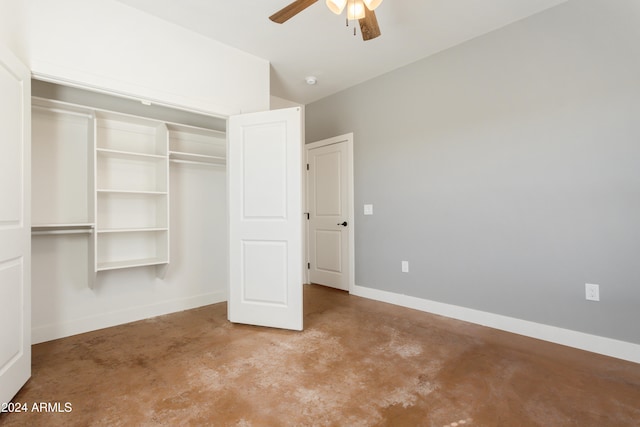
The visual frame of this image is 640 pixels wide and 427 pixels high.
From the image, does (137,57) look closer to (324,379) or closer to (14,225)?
(14,225)

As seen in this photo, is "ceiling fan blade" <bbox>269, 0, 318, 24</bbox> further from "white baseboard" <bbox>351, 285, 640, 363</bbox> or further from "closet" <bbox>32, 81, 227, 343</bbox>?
"white baseboard" <bbox>351, 285, 640, 363</bbox>

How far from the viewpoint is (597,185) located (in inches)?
94.7

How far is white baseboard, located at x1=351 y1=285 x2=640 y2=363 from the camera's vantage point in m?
2.31

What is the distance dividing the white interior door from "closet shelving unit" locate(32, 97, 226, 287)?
1.56 metres

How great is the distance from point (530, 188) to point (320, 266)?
2.91 meters

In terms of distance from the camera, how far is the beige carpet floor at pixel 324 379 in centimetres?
167

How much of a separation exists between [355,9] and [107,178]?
275 centimetres

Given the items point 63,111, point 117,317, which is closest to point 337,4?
point 63,111

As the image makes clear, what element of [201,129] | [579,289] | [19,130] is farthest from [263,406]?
[201,129]

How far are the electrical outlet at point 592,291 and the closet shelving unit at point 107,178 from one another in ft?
12.2

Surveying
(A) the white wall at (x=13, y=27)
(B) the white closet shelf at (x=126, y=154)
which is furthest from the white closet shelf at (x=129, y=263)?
(A) the white wall at (x=13, y=27)

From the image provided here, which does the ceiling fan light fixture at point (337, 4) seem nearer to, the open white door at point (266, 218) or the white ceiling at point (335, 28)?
the white ceiling at point (335, 28)

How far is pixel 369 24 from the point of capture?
208 cm

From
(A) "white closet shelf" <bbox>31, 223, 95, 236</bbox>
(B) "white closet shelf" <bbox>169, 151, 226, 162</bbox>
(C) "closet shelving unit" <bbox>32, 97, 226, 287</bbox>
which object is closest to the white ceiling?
(C) "closet shelving unit" <bbox>32, 97, 226, 287</bbox>
